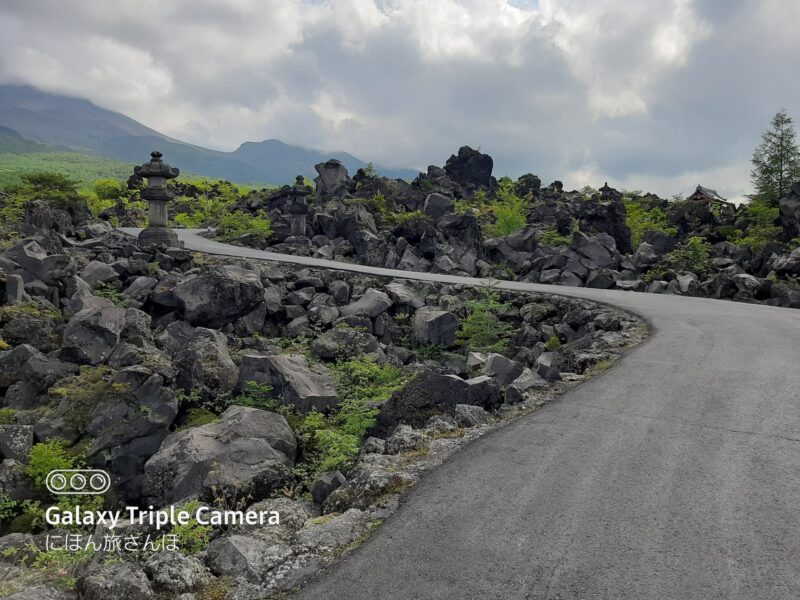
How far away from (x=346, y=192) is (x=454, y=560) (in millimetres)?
48029

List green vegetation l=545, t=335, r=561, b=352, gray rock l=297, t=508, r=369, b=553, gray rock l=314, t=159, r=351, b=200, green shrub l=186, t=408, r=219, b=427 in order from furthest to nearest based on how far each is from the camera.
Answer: gray rock l=314, t=159, r=351, b=200
green vegetation l=545, t=335, r=561, b=352
green shrub l=186, t=408, r=219, b=427
gray rock l=297, t=508, r=369, b=553

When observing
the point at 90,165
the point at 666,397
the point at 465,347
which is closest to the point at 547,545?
the point at 666,397

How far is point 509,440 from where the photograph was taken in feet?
20.8

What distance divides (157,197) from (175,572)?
2383cm

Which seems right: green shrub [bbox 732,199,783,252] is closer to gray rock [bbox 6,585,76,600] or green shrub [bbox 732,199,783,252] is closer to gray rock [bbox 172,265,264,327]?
gray rock [bbox 172,265,264,327]

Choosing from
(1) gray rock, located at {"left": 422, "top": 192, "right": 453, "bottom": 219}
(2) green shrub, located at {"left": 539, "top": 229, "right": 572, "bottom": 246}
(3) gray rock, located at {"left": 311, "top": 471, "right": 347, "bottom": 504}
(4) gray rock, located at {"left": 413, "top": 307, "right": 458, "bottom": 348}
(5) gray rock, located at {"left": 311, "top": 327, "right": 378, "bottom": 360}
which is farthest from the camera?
(1) gray rock, located at {"left": 422, "top": 192, "right": 453, "bottom": 219}

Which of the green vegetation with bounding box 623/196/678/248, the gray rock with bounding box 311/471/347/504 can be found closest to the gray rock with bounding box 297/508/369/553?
the gray rock with bounding box 311/471/347/504

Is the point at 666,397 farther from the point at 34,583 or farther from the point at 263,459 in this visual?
the point at 34,583

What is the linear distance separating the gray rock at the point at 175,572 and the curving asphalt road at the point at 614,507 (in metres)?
0.97

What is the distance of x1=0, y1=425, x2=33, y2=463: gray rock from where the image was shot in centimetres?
892

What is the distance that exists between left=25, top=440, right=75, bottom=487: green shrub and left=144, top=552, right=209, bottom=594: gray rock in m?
5.66

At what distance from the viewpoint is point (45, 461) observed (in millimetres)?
8555

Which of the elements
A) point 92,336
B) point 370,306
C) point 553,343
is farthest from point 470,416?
point 370,306

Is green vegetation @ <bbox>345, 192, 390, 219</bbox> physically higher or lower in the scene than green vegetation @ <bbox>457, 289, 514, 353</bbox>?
higher
